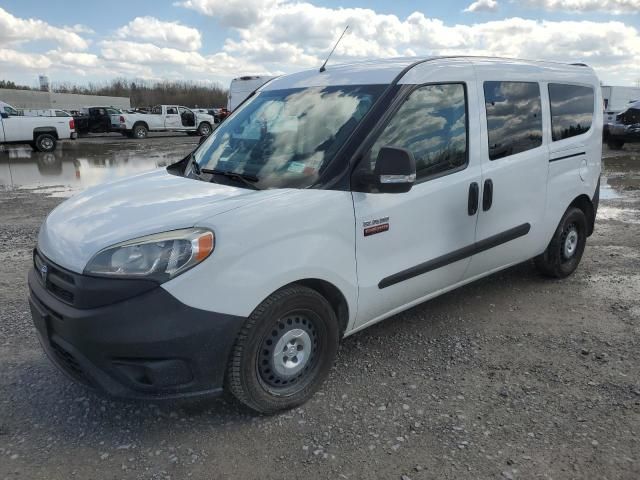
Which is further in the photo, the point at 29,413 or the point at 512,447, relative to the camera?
the point at 29,413

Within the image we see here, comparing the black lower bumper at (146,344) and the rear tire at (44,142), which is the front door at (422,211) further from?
the rear tire at (44,142)

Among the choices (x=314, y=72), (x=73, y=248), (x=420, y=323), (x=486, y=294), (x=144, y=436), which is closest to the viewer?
(x=73, y=248)

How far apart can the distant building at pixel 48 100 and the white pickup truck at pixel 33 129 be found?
33.2m

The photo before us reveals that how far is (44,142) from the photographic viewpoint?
19.1 metres

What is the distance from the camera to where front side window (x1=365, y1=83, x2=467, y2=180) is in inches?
129

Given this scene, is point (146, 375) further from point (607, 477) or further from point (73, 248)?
point (607, 477)

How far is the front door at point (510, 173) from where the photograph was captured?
3.81 m

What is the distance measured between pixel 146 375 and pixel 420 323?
2.27m

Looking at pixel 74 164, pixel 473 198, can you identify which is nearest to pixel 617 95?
pixel 74 164

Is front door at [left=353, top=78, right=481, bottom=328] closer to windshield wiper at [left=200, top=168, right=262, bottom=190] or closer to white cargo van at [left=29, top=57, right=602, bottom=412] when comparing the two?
white cargo van at [left=29, top=57, right=602, bottom=412]

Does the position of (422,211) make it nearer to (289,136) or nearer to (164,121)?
(289,136)

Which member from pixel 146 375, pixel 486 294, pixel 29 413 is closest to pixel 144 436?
pixel 146 375

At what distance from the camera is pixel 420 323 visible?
4164mm

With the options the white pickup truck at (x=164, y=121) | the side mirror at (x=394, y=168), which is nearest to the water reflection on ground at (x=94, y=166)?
the white pickup truck at (x=164, y=121)
